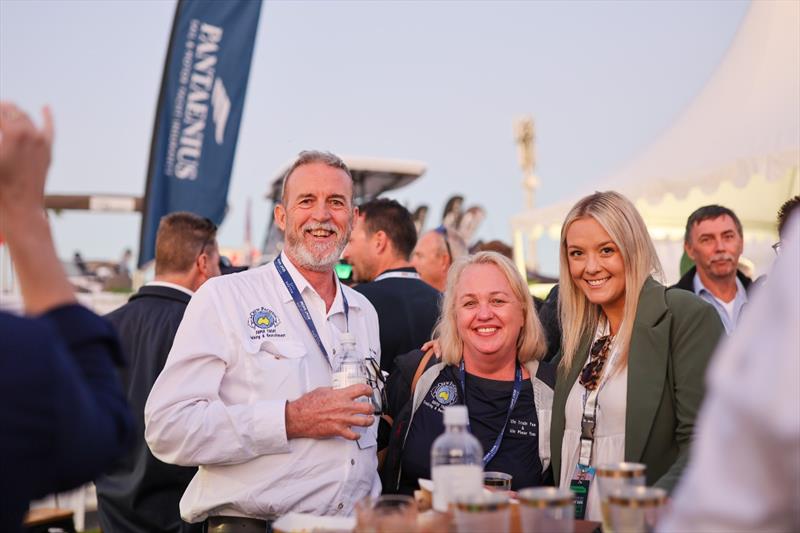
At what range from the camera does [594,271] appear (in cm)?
305

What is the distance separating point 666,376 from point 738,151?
15.3 ft

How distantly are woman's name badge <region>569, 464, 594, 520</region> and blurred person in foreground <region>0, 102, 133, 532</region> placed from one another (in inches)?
66.5

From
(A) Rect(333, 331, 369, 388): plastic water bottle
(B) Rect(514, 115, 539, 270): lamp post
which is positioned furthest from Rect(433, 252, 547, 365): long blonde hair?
(B) Rect(514, 115, 539, 270): lamp post

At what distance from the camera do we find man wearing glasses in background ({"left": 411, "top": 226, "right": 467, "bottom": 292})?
6.37 meters

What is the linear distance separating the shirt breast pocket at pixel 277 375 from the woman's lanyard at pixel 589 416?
930 mm

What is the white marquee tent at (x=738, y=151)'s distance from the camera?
6.79 meters

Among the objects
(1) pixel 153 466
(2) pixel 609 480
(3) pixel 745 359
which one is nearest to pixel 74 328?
(3) pixel 745 359

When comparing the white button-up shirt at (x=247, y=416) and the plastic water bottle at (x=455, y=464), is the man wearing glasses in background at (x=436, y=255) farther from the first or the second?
the plastic water bottle at (x=455, y=464)

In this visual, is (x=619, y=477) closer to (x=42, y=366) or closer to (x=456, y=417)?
(x=456, y=417)

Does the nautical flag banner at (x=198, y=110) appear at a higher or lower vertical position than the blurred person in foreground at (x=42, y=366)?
higher

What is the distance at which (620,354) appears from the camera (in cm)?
292

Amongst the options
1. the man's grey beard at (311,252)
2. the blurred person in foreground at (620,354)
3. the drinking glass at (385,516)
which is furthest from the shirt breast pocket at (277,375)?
the drinking glass at (385,516)

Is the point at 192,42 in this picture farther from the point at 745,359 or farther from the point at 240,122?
the point at 745,359

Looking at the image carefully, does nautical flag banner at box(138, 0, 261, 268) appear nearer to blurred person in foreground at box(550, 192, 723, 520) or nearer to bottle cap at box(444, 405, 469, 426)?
blurred person in foreground at box(550, 192, 723, 520)
